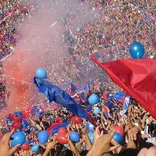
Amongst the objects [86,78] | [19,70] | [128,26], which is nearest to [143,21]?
[128,26]

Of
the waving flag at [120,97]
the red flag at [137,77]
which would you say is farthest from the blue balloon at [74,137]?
the waving flag at [120,97]

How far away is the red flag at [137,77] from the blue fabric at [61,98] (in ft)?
4.67

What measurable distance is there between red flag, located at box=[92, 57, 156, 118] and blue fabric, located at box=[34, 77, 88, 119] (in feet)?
4.67

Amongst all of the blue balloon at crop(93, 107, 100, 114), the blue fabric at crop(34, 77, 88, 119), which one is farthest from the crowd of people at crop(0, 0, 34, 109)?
the blue fabric at crop(34, 77, 88, 119)

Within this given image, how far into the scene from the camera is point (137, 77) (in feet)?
14.8

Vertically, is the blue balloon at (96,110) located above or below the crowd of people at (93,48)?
above

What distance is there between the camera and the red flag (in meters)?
4.22

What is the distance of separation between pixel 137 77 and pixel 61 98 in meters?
1.84

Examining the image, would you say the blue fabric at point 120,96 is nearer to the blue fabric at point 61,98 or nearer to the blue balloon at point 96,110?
the blue balloon at point 96,110

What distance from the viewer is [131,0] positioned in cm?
1459

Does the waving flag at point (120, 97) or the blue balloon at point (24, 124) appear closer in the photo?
the waving flag at point (120, 97)

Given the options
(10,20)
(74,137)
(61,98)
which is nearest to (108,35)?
(10,20)

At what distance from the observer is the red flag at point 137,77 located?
13.9ft

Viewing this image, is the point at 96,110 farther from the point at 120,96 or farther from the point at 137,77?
the point at 137,77
